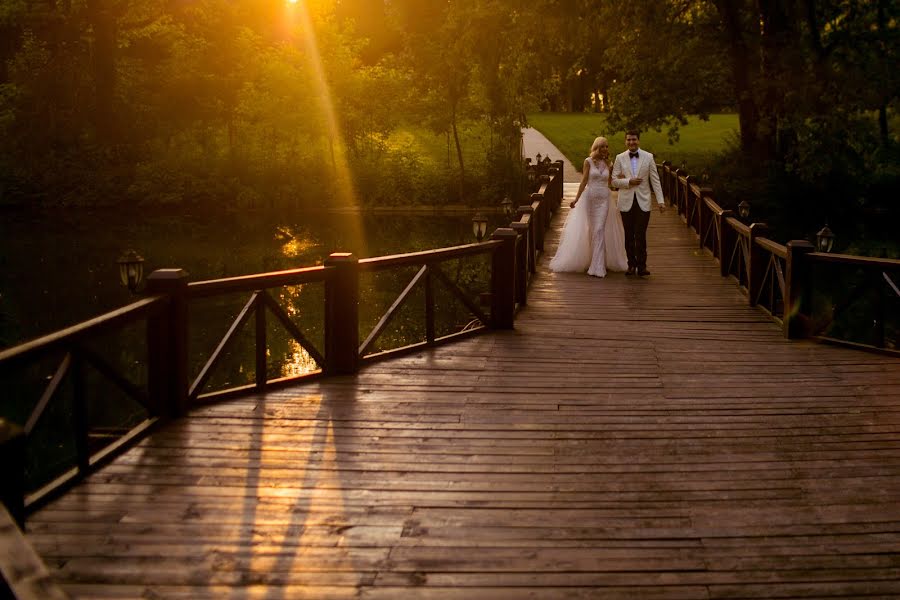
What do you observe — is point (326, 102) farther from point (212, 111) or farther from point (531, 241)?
point (531, 241)

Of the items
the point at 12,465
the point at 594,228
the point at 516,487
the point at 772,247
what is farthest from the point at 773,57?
the point at 12,465

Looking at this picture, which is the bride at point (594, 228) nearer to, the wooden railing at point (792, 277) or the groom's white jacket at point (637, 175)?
the groom's white jacket at point (637, 175)

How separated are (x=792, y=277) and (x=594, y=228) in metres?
4.62

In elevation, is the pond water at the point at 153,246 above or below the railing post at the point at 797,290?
below

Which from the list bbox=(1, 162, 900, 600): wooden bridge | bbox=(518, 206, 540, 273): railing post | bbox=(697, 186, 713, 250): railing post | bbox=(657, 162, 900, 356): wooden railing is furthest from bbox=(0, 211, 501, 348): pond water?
bbox=(1, 162, 900, 600): wooden bridge

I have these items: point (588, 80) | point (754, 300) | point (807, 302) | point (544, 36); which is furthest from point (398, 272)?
point (588, 80)

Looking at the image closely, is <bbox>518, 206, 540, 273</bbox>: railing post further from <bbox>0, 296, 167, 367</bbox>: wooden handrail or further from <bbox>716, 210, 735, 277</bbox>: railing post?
<bbox>0, 296, 167, 367</bbox>: wooden handrail

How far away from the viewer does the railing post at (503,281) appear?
38.7 ft

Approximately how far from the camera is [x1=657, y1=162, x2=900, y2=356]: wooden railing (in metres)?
11.3

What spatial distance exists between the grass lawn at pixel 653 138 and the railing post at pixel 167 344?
32.9 meters

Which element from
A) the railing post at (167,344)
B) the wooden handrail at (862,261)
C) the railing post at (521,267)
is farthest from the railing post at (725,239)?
the railing post at (167,344)

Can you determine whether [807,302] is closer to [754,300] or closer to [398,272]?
[754,300]

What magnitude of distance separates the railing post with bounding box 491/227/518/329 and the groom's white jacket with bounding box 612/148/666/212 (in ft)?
11.8

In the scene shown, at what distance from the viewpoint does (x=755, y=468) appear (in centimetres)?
689
